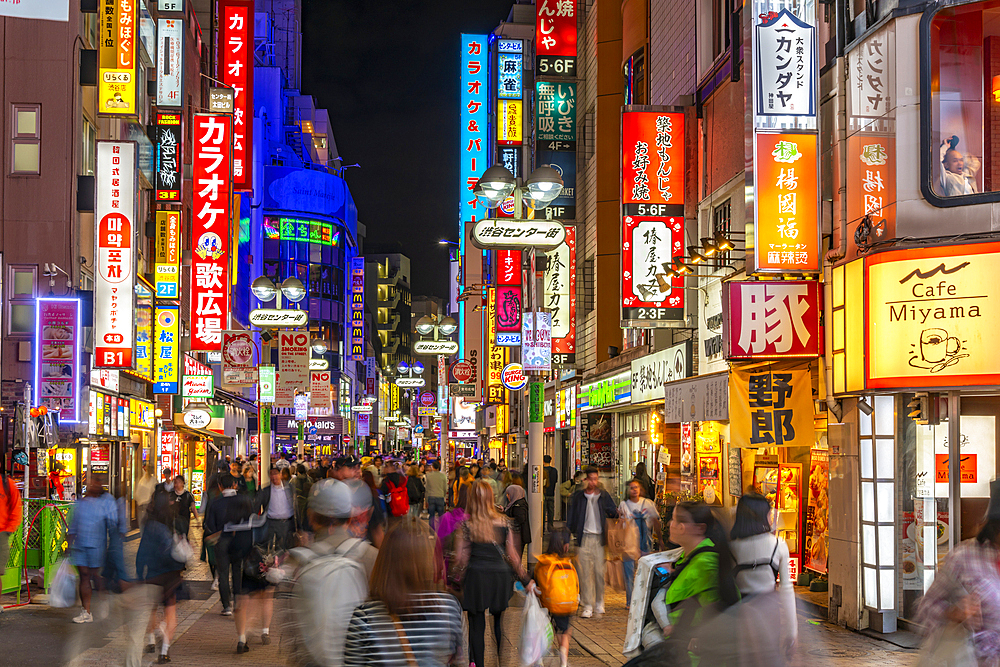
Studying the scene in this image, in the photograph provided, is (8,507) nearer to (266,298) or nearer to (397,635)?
(397,635)

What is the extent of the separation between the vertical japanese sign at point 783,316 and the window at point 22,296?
18.1 meters

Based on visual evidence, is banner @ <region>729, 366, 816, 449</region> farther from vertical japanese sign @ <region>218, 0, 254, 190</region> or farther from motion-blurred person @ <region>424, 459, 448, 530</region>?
vertical japanese sign @ <region>218, 0, 254, 190</region>

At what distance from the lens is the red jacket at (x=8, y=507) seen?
14930mm

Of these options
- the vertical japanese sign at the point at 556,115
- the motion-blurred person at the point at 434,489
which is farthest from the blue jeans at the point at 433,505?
the vertical japanese sign at the point at 556,115

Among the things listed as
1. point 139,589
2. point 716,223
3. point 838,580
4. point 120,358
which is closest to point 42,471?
point 120,358

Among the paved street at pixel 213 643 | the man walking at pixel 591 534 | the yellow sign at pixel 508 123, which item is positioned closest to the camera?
the paved street at pixel 213 643

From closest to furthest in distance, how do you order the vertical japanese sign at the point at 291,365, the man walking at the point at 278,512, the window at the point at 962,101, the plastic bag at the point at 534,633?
the plastic bag at the point at 534,633 < the window at the point at 962,101 < the man walking at the point at 278,512 < the vertical japanese sign at the point at 291,365

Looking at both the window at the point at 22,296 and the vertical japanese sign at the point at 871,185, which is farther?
the window at the point at 22,296

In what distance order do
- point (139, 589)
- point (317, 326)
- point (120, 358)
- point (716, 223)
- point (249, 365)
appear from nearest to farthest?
point (139, 589), point (716, 223), point (120, 358), point (249, 365), point (317, 326)

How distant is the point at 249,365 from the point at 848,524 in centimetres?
2143

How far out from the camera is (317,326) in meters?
106

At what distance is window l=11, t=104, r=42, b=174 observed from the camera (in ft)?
85.8

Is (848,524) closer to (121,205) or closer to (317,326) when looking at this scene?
(121,205)

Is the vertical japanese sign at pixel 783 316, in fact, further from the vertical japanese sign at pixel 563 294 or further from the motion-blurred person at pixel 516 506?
the vertical japanese sign at pixel 563 294
